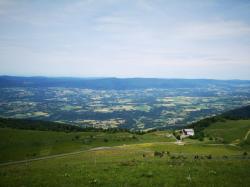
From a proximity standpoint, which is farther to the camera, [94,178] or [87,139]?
[87,139]

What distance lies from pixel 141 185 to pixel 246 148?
90.5 meters

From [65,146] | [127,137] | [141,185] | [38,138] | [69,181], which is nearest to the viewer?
[141,185]

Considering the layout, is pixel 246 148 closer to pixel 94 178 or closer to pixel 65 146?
pixel 65 146

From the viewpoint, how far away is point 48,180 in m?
24.3

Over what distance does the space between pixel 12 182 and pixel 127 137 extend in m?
114

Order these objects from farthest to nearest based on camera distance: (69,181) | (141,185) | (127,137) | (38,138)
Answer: (127,137) < (38,138) < (69,181) < (141,185)

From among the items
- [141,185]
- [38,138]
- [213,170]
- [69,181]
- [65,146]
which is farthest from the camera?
[38,138]

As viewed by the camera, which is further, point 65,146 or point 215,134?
point 215,134

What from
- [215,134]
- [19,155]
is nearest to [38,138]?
[19,155]

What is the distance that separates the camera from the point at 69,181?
23875 millimetres

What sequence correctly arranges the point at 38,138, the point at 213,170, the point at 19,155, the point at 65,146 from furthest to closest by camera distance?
1. the point at 38,138
2. the point at 65,146
3. the point at 19,155
4. the point at 213,170

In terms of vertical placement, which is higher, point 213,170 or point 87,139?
point 213,170

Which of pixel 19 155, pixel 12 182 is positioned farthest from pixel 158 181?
pixel 19 155

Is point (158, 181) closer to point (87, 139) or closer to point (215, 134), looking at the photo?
point (87, 139)
